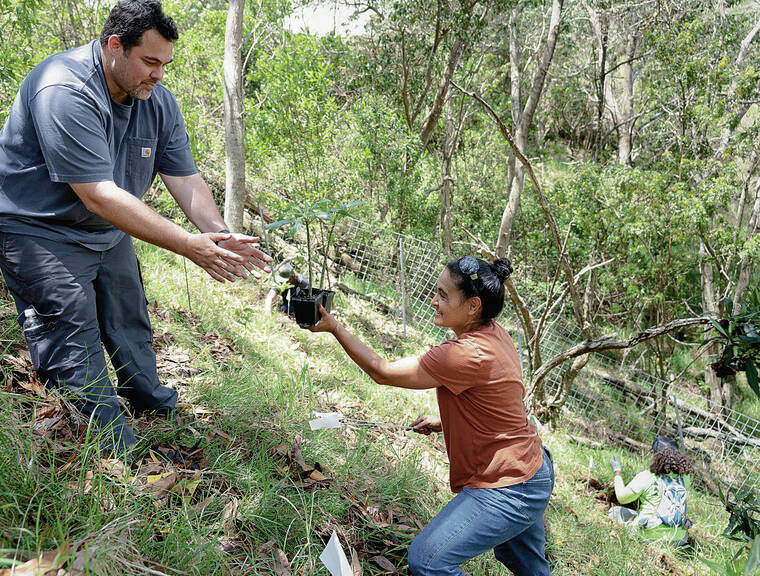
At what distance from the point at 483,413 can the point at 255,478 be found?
1.13 metres

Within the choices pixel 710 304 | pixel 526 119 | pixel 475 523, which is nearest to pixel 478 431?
pixel 475 523

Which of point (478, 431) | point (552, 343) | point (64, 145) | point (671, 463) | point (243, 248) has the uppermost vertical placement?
point (64, 145)

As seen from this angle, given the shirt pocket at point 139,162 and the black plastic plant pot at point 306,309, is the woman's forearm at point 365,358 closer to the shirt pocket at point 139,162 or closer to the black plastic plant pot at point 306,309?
the black plastic plant pot at point 306,309

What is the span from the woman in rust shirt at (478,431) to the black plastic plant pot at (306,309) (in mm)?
40

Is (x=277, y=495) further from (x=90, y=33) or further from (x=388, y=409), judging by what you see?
(x=90, y=33)

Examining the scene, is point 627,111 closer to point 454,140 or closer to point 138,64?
point 454,140

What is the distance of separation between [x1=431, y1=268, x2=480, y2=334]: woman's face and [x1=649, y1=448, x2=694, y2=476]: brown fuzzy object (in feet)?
9.54

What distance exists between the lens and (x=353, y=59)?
392 inches

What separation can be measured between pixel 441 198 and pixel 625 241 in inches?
120

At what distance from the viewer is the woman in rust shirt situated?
94.4 inches

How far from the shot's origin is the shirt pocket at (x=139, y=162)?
2.62m

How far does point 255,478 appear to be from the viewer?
2.79m

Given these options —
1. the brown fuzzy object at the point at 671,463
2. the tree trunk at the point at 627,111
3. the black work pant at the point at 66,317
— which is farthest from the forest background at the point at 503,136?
the black work pant at the point at 66,317

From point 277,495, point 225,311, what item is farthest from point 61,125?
point 225,311
